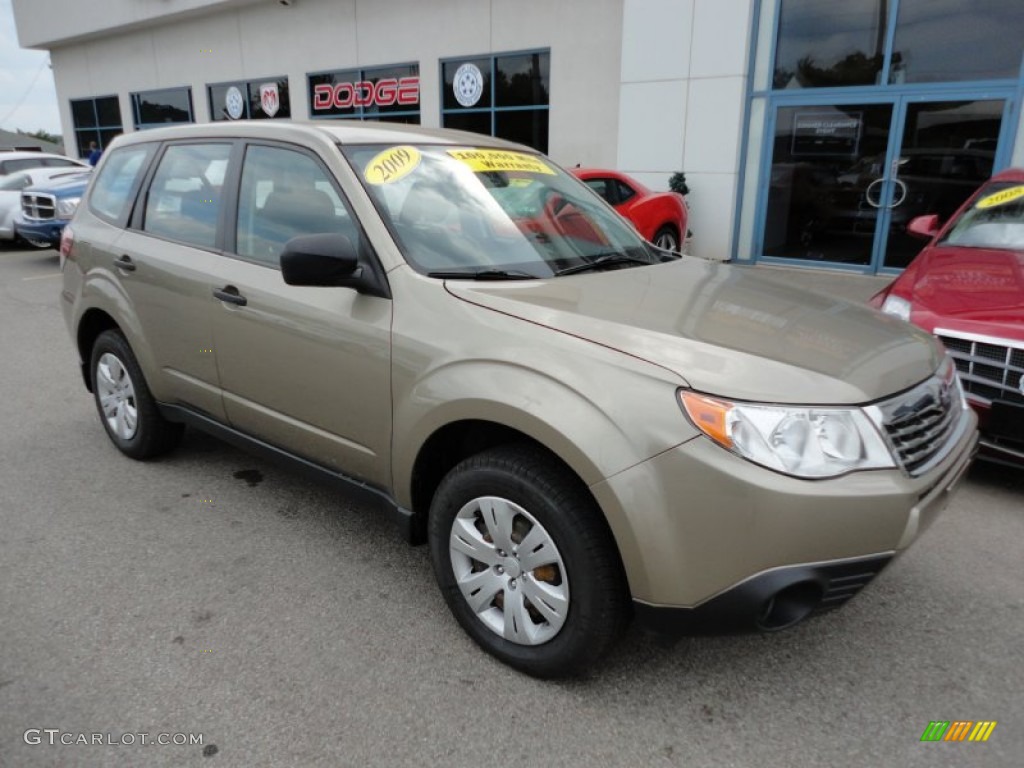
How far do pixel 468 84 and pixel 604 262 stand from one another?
13.5 m

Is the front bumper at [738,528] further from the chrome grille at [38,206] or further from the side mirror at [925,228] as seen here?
the chrome grille at [38,206]

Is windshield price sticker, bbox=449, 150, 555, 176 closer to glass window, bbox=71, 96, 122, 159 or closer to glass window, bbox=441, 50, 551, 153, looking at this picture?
glass window, bbox=441, 50, 551, 153

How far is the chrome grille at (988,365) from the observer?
→ 3.70m

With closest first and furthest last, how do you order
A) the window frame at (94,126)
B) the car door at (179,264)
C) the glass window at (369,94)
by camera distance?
the car door at (179,264) < the glass window at (369,94) < the window frame at (94,126)

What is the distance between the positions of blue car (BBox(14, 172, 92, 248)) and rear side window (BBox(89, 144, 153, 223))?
29.4ft

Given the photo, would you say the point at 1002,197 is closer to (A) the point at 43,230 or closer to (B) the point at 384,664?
(B) the point at 384,664

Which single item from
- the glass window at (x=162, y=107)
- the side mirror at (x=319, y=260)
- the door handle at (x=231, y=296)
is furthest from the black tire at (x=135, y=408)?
the glass window at (x=162, y=107)

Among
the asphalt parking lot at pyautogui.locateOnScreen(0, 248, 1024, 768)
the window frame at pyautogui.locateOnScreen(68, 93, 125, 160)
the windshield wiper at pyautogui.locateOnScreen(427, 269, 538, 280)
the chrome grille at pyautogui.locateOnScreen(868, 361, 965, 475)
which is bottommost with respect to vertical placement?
the asphalt parking lot at pyautogui.locateOnScreen(0, 248, 1024, 768)

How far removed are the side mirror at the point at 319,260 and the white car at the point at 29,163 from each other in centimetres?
1483

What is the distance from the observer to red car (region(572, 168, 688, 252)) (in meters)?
10.0

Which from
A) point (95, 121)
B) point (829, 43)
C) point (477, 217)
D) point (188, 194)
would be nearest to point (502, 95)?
point (829, 43)

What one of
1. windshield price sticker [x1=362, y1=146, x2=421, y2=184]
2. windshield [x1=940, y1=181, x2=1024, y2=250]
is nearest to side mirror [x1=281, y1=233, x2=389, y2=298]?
windshield price sticker [x1=362, y1=146, x2=421, y2=184]

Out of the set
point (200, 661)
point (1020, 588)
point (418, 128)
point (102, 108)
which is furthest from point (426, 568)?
point (102, 108)

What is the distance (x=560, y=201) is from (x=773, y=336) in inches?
56.7
